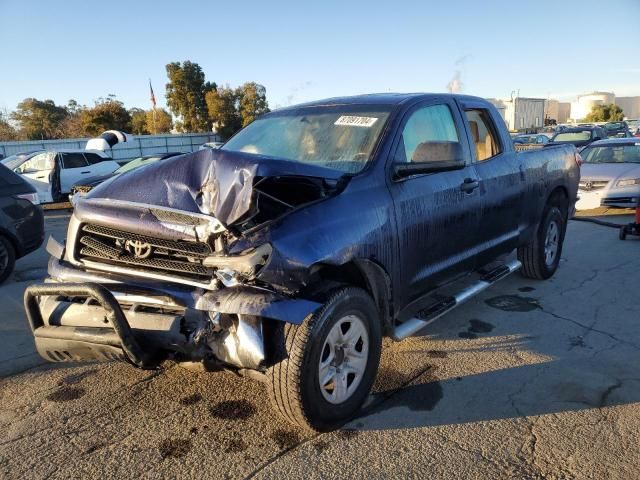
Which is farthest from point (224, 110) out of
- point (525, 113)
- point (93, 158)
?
point (93, 158)

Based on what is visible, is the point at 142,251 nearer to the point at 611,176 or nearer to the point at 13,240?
the point at 13,240

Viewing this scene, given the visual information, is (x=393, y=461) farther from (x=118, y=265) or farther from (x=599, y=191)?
(x=599, y=191)

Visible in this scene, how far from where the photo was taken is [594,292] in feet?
17.7

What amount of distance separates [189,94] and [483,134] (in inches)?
1703

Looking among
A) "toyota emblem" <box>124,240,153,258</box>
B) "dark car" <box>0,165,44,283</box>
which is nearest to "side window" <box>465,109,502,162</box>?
"toyota emblem" <box>124,240,153,258</box>

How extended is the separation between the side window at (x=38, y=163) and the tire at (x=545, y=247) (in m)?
14.0

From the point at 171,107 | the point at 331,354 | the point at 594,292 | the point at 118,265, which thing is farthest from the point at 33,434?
the point at 171,107

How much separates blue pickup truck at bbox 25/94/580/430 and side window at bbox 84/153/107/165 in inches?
535

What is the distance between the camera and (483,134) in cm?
476

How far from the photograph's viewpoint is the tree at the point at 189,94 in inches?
1729

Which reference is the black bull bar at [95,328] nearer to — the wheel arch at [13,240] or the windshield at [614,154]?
the wheel arch at [13,240]

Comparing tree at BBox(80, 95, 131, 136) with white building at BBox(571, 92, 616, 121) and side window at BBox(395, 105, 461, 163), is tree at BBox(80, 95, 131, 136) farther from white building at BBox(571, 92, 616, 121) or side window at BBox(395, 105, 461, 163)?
white building at BBox(571, 92, 616, 121)

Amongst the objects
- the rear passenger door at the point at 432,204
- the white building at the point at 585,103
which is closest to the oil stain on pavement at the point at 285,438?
the rear passenger door at the point at 432,204

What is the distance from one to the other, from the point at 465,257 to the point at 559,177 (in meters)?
2.29
